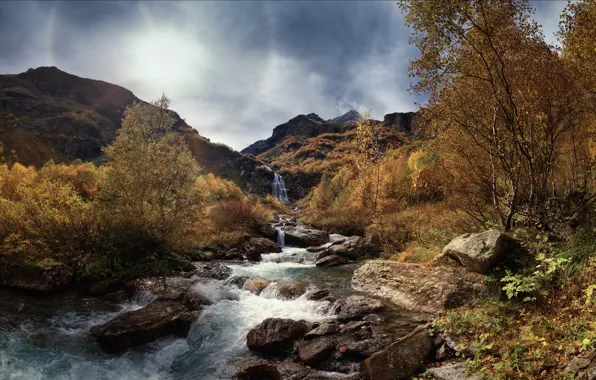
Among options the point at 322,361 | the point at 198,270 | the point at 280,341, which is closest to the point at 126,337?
the point at 280,341

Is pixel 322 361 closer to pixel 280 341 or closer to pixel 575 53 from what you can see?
pixel 280 341

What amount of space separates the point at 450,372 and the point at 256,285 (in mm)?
9601

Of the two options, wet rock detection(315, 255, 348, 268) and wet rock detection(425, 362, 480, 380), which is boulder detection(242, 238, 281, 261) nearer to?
wet rock detection(315, 255, 348, 268)

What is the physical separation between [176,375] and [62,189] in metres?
10.6

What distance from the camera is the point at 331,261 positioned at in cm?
1947

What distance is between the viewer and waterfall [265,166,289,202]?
105850mm

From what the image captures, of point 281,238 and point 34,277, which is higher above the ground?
point 281,238

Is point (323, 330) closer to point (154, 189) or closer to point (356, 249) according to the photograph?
point (356, 249)

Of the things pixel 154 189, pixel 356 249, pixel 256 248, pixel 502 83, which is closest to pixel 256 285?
pixel 154 189

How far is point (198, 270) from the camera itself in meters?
16.8

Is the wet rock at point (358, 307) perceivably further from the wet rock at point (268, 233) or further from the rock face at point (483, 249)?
the wet rock at point (268, 233)

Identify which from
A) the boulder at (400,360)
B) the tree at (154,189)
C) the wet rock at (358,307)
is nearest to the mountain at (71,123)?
the tree at (154,189)

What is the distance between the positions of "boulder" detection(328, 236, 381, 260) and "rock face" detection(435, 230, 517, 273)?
35.2ft

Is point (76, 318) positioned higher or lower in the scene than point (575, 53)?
lower
